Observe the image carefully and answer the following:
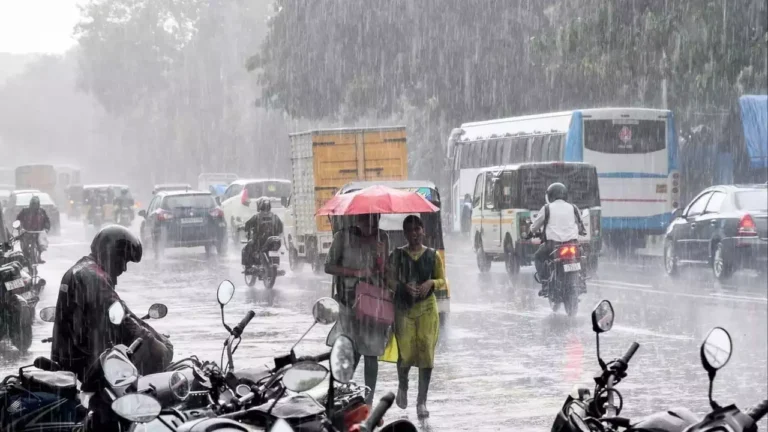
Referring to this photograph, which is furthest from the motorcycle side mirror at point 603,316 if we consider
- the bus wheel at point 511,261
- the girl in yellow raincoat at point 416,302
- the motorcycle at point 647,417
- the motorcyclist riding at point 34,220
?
the motorcyclist riding at point 34,220

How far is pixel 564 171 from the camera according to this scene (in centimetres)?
2136

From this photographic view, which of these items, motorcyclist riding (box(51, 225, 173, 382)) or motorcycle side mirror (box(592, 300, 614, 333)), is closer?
motorcycle side mirror (box(592, 300, 614, 333))

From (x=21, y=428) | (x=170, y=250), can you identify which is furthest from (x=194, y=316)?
(x=170, y=250)

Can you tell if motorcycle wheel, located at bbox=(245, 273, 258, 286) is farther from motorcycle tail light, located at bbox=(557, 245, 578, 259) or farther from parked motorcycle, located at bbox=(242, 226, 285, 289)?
motorcycle tail light, located at bbox=(557, 245, 578, 259)

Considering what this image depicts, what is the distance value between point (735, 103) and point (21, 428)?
91.9 ft

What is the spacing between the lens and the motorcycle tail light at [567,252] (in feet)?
51.4

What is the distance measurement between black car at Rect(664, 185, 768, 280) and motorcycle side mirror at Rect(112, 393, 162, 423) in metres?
17.4

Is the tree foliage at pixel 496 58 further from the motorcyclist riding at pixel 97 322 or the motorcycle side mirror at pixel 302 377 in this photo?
the motorcycle side mirror at pixel 302 377

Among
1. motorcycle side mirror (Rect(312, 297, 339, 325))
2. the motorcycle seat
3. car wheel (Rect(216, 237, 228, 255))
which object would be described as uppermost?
motorcycle side mirror (Rect(312, 297, 339, 325))

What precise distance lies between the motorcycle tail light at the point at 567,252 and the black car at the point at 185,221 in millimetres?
14405

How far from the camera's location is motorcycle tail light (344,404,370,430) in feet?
14.8

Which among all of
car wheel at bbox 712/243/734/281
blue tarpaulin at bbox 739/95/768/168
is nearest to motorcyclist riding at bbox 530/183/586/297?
car wheel at bbox 712/243/734/281

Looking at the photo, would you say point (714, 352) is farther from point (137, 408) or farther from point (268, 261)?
point (268, 261)

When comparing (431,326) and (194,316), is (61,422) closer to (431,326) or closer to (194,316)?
(431,326)
